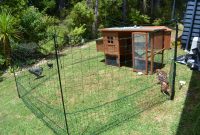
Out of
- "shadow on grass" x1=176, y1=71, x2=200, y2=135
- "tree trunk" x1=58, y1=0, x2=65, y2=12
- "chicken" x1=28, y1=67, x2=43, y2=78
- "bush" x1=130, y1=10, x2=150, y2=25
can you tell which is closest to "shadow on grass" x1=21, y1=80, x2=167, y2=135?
"shadow on grass" x1=176, y1=71, x2=200, y2=135

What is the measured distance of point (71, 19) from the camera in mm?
22656

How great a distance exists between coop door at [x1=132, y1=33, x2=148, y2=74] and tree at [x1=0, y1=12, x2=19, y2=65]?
7.94m

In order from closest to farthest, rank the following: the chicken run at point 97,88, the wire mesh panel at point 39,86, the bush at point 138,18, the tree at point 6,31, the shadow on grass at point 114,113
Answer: the shadow on grass at point 114,113 < the chicken run at point 97,88 < the wire mesh panel at point 39,86 < the tree at point 6,31 < the bush at point 138,18

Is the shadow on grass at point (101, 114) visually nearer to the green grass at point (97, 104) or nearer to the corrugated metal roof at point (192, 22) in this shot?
the green grass at point (97, 104)

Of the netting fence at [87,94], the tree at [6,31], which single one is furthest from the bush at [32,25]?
the netting fence at [87,94]

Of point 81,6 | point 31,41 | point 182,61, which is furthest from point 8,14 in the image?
point 182,61

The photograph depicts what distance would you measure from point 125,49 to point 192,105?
18.3 feet

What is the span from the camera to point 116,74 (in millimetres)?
13758

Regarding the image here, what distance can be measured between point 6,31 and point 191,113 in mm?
11856

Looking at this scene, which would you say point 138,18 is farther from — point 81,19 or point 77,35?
point 77,35

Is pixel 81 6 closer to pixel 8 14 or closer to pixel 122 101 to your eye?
pixel 8 14

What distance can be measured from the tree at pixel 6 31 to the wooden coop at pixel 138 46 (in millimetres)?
5633

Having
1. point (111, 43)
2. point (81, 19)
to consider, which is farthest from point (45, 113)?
point (81, 19)

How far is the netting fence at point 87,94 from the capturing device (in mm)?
9703
